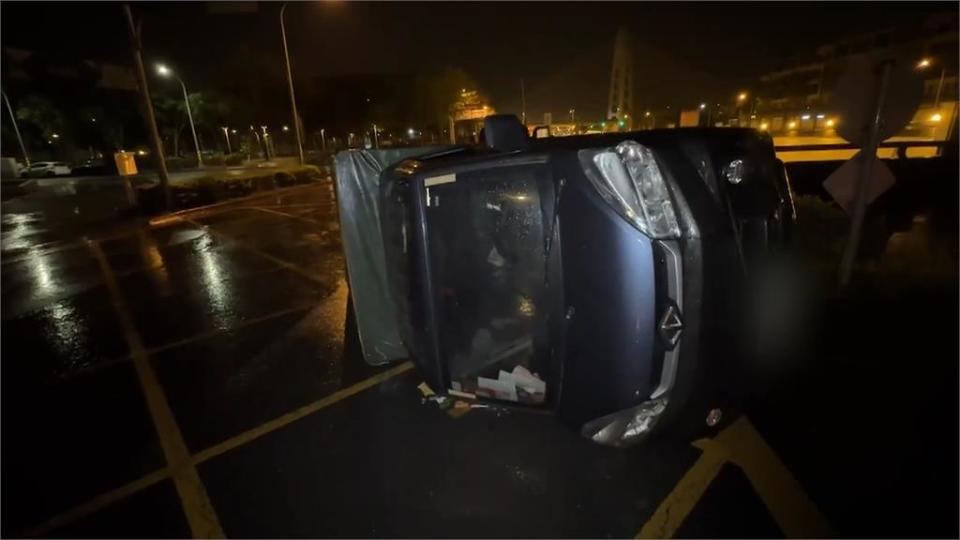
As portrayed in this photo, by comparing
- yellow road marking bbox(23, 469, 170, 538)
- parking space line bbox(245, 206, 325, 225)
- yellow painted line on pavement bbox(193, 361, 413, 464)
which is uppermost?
parking space line bbox(245, 206, 325, 225)

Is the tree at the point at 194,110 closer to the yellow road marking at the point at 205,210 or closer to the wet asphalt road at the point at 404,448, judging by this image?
the yellow road marking at the point at 205,210

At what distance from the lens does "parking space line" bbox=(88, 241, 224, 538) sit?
7.96 feet

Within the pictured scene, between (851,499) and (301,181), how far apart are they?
2115 centimetres

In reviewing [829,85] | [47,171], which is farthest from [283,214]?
[829,85]

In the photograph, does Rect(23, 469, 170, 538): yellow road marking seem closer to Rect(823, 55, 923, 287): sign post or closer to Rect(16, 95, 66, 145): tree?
Rect(823, 55, 923, 287): sign post

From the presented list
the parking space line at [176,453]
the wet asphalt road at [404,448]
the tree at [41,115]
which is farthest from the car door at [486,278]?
the tree at [41,115]

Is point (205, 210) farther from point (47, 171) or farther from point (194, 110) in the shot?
point (194, 110)

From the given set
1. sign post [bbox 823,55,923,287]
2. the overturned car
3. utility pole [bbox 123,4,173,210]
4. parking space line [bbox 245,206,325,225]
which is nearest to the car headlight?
the overturned car

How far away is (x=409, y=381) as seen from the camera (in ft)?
12.3

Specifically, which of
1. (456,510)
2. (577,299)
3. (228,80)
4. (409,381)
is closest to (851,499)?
(577,299)

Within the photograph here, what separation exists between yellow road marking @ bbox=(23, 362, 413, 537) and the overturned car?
1.14 meters

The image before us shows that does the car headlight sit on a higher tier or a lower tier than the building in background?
lower

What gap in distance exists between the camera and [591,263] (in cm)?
200

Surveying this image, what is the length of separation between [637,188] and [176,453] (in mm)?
3293
